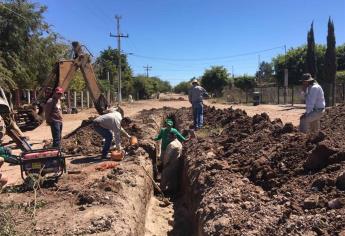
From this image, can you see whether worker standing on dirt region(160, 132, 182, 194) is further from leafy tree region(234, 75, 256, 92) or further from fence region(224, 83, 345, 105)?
leafy tree region(234, 75, 256, 92)

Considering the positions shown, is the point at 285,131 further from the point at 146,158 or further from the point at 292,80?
the point at 292,80

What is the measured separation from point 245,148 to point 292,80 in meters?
45.6

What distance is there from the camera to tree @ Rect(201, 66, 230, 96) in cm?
Answer: 6912

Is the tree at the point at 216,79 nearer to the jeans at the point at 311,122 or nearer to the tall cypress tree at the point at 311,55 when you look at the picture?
the tall cypress tree at the point at 311,55

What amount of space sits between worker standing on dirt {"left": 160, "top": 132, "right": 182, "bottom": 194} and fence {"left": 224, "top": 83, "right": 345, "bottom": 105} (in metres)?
24.1

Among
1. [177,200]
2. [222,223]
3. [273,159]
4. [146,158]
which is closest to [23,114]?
[146,158]

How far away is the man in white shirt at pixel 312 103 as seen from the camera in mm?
9508

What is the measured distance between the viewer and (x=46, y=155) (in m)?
8.24

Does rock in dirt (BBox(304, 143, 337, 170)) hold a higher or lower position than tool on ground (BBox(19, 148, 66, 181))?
higher

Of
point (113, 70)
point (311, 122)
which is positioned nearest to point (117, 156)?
point (311, 122)

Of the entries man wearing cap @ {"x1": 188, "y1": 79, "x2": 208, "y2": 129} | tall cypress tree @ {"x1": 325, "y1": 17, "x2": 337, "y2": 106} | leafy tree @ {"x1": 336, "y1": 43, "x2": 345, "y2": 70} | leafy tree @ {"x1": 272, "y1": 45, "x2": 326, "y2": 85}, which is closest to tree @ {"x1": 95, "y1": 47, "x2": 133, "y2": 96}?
leafy tree @ {"x1": 272, "y1": 45, "x2": 326, "y2": 85}

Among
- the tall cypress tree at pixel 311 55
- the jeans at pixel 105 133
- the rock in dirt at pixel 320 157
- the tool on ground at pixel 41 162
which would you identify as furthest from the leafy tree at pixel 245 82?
the rock in dirt at pixel 320 157

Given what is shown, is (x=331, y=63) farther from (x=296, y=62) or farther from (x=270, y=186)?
(x=270, y=186)

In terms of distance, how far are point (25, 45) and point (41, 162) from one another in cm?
2329
